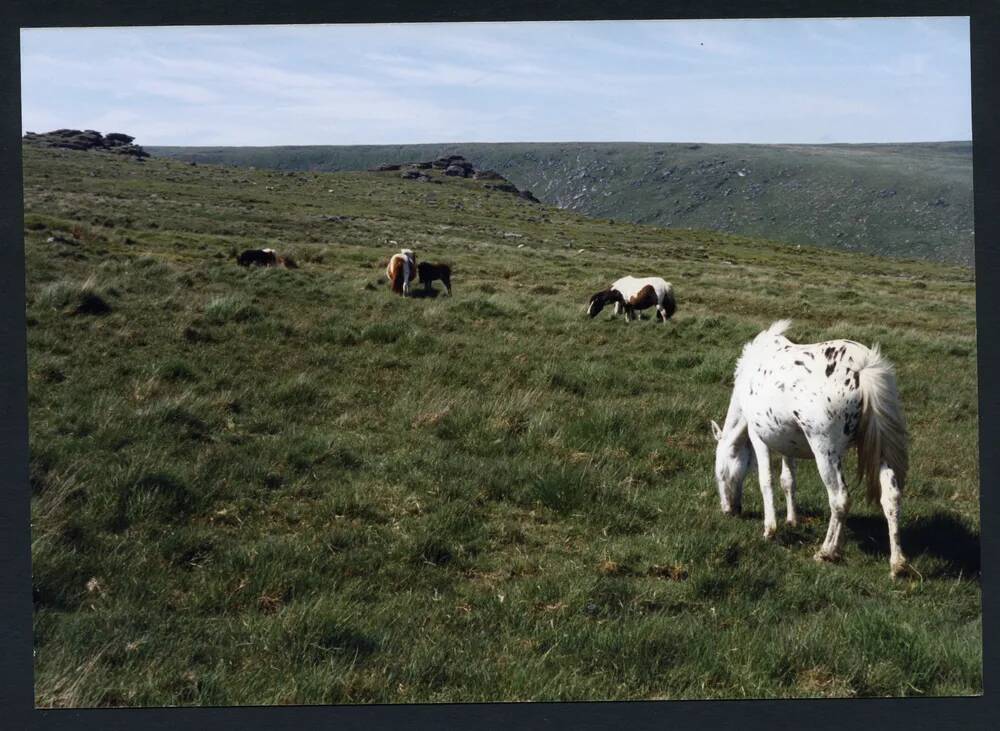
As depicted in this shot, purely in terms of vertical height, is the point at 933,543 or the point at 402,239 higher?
the point at 402,239

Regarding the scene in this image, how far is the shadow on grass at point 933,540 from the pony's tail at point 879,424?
0.71 meters

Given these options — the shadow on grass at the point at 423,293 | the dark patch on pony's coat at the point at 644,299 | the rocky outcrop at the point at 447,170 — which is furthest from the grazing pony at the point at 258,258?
the rocky outcrop at the point at 447,170

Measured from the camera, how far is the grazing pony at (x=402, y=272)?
54.8ft

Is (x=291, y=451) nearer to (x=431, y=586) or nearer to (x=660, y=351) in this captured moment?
(x=431, y=586)

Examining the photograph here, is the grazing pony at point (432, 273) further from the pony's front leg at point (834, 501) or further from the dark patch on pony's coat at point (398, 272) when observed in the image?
the pony's front leg at point (834, 501)

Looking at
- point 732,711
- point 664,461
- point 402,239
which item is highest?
point 402,239

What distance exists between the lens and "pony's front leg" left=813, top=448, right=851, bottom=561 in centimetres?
585

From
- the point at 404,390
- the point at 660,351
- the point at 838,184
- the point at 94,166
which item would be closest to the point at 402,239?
the point at 94,166

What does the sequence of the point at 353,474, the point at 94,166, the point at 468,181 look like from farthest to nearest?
the point at 94,166, the point at 468,181, the point at 353,474

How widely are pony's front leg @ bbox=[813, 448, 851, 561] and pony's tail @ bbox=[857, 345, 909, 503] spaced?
0.69ft

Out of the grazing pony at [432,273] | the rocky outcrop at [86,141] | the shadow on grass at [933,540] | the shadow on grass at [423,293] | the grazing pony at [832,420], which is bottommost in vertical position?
the shadow on grass at [933,540]

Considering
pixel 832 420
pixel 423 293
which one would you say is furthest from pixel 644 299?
pixel 832 420

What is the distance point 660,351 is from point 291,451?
723 centimetres

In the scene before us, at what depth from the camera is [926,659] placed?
483 centimetres
